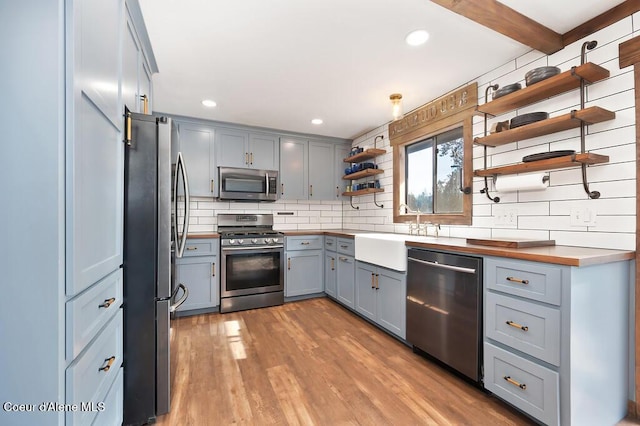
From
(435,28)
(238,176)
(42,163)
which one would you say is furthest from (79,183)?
(238,176)

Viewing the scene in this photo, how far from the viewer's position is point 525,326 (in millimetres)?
1569

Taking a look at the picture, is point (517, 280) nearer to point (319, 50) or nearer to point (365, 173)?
point (319, 50)

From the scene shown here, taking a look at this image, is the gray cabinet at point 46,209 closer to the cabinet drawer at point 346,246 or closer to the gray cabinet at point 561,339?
the gray cabinet at point 561,339

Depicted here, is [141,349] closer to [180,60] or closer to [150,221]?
[150,221]

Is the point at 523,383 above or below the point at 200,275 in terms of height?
below

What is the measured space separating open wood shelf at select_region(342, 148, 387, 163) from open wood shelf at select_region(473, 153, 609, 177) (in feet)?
5.33

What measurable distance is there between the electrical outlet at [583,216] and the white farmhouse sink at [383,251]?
112cm

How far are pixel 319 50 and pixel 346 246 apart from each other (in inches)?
82.3

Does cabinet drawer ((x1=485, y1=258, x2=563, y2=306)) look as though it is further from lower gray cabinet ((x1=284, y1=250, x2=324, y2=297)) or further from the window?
lower gray cabinet ((x1=284, y1=250, x2=324, y2=297))

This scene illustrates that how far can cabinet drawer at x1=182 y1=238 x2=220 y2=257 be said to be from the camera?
10.7 ft

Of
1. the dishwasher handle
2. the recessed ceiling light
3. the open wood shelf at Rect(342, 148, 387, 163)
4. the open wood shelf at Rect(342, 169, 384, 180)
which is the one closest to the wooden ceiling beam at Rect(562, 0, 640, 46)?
the recessed ceiling light

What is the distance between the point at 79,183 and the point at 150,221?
65 centimetres

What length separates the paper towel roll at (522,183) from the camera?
1.92 meters

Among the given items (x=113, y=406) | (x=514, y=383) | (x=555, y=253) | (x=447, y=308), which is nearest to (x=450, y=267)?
(x=447, y=308)
